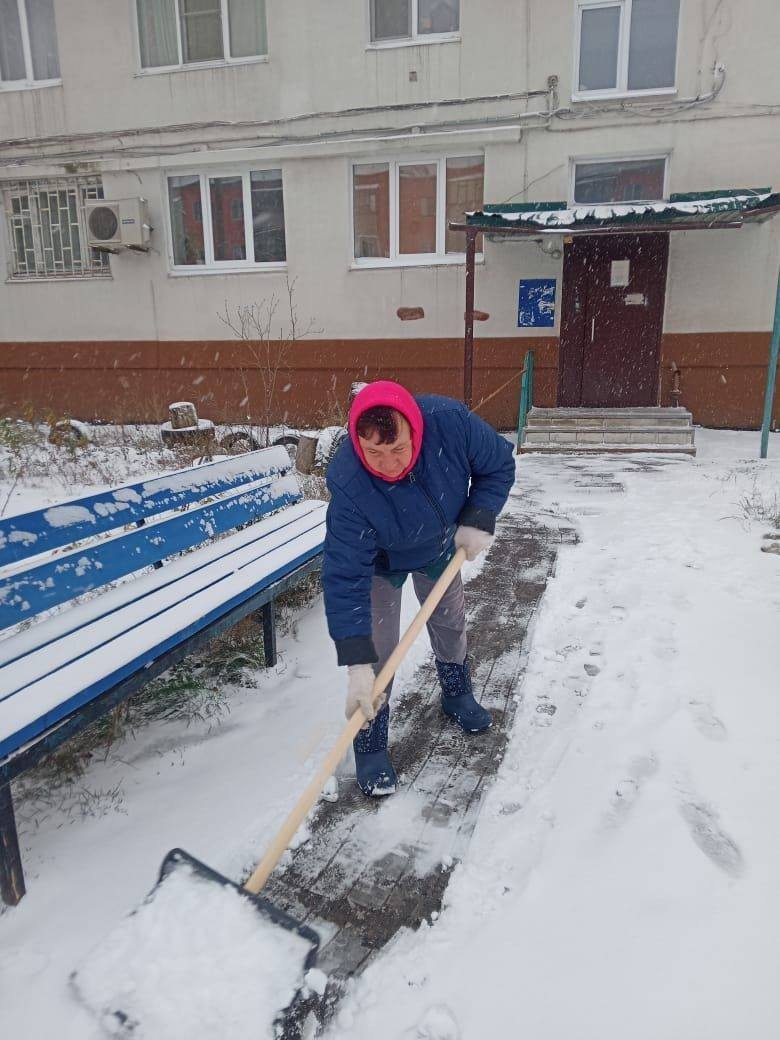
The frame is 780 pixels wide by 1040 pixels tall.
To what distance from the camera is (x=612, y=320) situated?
9125 mm

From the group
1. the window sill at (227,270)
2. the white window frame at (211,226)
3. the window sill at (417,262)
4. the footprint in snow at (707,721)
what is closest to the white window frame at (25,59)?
the white window frame at (211,226)

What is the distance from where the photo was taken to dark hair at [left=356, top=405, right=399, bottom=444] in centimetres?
192

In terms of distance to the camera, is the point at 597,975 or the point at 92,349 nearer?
the point at 597,975

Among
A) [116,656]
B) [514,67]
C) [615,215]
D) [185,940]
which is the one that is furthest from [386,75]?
[185,940]

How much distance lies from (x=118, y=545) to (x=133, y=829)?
3.41 feet

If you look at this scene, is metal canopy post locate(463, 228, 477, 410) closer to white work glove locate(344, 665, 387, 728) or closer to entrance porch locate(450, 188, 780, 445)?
entrance porch locate(450, 188, 780, 445)

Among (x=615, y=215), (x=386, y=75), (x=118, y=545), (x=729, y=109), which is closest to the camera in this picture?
(x=118, y=545)

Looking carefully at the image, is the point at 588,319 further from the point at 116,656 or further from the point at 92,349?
the point at 116,656

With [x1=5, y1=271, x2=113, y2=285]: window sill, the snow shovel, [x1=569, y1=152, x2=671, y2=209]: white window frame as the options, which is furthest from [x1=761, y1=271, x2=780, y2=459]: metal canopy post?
[x1=5, y1=271, x2=113, y2=285]: window sill

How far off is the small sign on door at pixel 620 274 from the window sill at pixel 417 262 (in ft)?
5.70

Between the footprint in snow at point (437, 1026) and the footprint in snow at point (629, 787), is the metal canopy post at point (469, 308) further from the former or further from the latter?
the footprint in snow at point (437, 1026)

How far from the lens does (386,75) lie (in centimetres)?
893

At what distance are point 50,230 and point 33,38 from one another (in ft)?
9.21

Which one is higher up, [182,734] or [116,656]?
[116,656]
